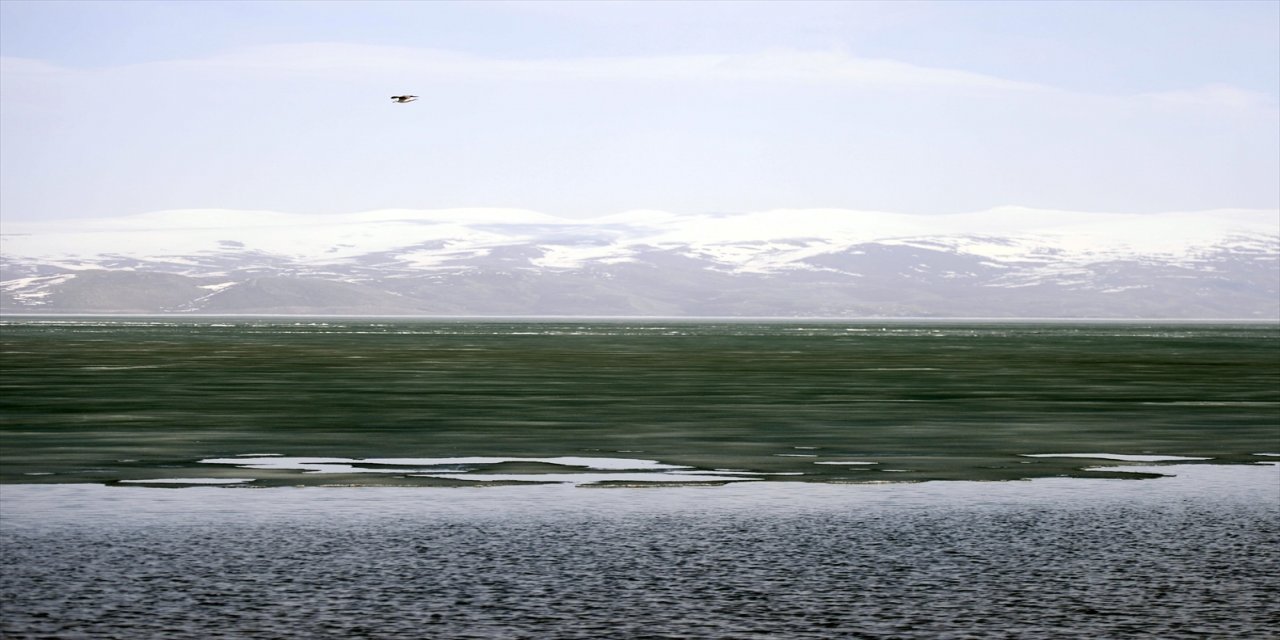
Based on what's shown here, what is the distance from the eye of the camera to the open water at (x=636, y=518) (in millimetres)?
12492

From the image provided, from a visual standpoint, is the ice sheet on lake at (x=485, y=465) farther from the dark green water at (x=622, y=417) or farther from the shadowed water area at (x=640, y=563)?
the shadowed water area at (x=640, y=563)

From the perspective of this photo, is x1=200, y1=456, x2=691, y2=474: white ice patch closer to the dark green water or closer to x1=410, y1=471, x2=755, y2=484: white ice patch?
the dark green water

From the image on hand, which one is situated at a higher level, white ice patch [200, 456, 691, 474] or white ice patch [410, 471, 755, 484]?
white ice patch [200, 456, 691, 474]

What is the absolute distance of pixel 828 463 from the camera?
2467 centimetres

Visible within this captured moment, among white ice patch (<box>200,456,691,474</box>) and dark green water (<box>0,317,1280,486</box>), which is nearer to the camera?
white ice patch (<box>200,456,691,474</box>)

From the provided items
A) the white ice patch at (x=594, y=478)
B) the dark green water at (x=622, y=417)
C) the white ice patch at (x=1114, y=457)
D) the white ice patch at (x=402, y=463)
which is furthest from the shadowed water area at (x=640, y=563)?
the white ice patch at (x=1114, y=457)

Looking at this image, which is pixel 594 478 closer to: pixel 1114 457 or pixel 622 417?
pixel 1114 457

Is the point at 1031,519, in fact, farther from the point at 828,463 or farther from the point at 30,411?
the point at 30,411

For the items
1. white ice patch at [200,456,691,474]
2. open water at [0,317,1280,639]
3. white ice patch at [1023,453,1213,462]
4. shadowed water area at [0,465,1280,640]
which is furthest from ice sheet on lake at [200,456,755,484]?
white ice patch at [1023,453,1213,462]

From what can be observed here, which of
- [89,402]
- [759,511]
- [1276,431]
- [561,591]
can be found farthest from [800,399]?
[561,591]

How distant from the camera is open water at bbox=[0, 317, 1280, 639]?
12492mm

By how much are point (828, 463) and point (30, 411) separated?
766 inches

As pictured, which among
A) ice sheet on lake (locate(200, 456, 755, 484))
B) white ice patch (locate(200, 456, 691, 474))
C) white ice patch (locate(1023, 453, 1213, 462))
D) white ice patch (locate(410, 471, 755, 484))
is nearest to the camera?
white ice patch (locate(410, 471, 755, 484))

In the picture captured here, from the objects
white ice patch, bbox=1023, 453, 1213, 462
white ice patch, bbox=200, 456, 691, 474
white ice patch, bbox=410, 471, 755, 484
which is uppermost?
white ice patch, bbox=200, 456, 691, 474
